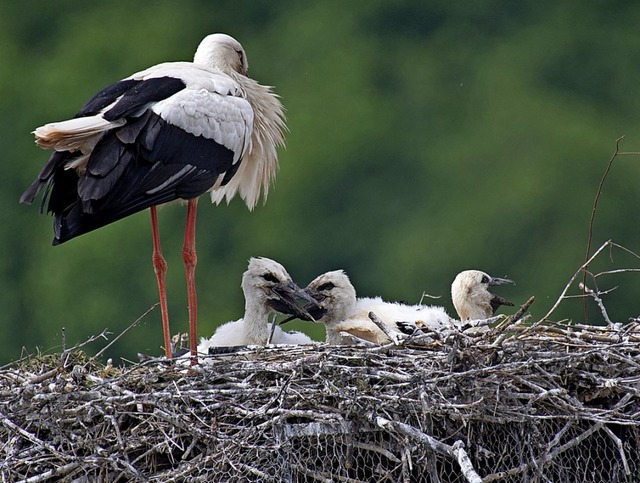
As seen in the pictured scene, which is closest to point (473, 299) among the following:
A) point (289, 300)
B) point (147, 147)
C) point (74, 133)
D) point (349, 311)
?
point (349, 311)

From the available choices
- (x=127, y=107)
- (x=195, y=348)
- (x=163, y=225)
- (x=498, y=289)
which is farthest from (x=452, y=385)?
(x=163, y=225)

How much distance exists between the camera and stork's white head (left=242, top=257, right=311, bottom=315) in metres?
5.12

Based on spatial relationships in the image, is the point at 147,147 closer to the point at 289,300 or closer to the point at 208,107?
the point at 208,107

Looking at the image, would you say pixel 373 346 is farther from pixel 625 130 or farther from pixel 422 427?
pixel 625 130

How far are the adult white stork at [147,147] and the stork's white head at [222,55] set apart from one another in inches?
4.7

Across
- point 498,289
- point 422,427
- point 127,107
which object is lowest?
point 498,289

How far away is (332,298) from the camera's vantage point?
5.18 meters

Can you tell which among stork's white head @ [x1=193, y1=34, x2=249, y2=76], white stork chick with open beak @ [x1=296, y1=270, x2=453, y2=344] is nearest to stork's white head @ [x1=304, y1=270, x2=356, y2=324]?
white stork chick with open beak @ [x1=296, y1=270, x2=453, y2=344]

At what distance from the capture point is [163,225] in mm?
8797

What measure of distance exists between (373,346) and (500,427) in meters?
0.45

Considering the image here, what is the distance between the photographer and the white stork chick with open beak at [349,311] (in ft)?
16.0

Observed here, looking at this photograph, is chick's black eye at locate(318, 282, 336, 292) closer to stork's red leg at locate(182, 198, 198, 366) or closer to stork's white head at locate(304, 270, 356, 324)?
stork's white head at locate(304, 270, 356, 324)

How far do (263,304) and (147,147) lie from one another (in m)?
0.95

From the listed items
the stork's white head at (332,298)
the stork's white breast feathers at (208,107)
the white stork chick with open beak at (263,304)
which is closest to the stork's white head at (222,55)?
the stork's white breast feathers at (208,107)
